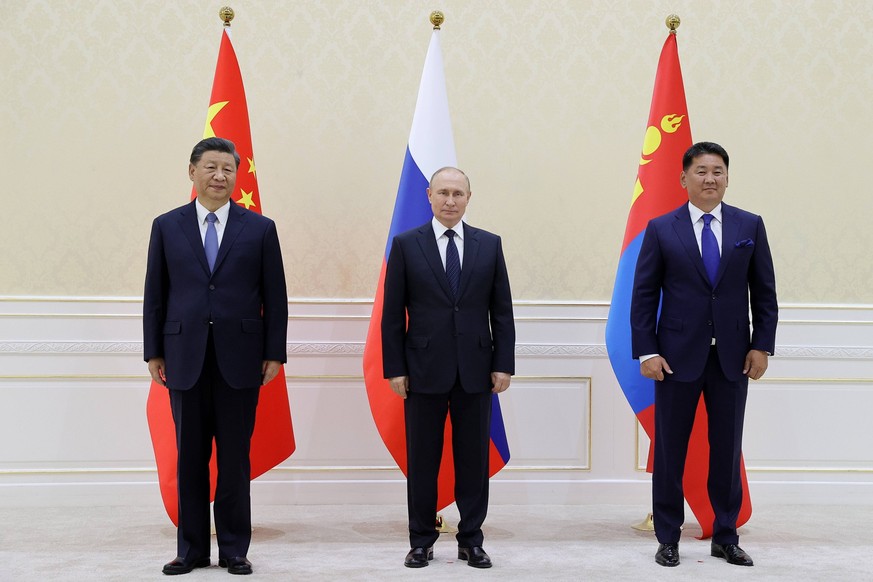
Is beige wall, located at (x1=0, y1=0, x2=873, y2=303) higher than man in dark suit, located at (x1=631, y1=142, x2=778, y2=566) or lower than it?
higher

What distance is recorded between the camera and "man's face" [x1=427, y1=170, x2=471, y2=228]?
326 centimetres

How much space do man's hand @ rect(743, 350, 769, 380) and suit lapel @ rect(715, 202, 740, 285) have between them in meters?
0.31

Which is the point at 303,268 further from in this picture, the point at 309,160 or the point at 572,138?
the point at 572,138

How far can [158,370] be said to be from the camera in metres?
3.12

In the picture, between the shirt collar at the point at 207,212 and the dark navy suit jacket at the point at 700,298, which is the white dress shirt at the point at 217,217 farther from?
the dark navy suit jacket at the point at 700,298

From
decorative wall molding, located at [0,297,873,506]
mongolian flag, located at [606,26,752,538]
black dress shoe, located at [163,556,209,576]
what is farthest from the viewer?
decorative wall molding, located at [0,297,873,506]

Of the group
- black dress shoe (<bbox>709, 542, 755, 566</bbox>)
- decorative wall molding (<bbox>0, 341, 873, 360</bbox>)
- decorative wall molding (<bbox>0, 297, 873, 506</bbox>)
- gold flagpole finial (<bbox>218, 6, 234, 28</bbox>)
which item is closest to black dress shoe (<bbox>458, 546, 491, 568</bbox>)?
black dress shoe (<bbox>709, 542, 755, 566</bbox>)

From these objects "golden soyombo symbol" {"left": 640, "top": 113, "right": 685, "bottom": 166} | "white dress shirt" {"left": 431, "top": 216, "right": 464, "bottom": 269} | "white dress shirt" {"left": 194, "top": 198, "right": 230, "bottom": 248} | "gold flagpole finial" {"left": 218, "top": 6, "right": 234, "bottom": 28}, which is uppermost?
"gold flagpole finial" {"left": 218, "top": 6, "right": 234, "bottom": 28}

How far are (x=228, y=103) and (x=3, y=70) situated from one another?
52.6 inches

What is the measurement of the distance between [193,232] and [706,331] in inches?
77.0

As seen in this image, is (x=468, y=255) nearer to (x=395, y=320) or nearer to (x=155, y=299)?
(x=395, y=320)

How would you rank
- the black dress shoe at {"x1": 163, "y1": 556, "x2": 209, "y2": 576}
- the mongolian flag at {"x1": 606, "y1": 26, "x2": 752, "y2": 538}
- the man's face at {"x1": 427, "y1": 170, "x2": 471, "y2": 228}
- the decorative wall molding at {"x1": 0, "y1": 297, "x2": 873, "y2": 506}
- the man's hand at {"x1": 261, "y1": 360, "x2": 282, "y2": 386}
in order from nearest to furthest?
the black dress shoe at {"x1": 163, "y1": 556, "x2": 209, "y2": 576}, the man's hand at {"x1": 261, "y1": 360, "x2": 282, "y2": 386}, the man's face at {"x1": 427, "y1": 170, "x2": 471, "y2": 228}, the mongolian flag at {"x1": 606, "y1": 26, "x2": 752, "y2": 538}, the decorative wall molding at {"x1": 0, "y1": 297, "x2": 873, "y2": 506}

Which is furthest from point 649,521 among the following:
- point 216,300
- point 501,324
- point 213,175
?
point 213,175

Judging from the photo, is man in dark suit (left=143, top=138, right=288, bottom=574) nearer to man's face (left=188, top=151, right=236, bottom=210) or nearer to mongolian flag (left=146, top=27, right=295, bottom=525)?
man's face (left=188, top=151, right=236, bottom=210)
